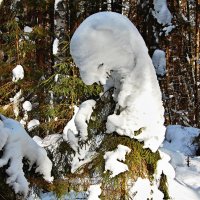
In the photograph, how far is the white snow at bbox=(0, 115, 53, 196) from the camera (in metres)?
2.20

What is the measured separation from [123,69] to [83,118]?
0.43 meters

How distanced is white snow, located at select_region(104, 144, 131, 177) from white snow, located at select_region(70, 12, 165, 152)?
0.13 m

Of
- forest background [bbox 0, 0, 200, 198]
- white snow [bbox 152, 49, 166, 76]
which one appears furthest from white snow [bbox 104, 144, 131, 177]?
white snow [bbox 152, 49, 166, 76]

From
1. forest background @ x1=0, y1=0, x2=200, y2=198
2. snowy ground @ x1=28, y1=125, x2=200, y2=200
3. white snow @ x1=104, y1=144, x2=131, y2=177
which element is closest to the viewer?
white snow @ x1=104, y1=144, x2=131, y2=177

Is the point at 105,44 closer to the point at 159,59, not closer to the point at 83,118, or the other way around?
the point at 83,118

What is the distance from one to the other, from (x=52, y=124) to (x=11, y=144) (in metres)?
2.53

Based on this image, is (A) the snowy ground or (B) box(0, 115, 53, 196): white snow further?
(A) the snowy ground

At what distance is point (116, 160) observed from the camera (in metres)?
2.43

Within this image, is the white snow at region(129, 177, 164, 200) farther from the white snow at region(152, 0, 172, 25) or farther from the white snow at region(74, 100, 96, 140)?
the white snow at region(152, 0, 172, 25)

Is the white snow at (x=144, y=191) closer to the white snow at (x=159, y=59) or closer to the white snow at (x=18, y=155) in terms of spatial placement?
the white snow at (x=18, y=155)

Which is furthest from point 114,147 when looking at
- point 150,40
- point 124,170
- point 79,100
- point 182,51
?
point 182,51

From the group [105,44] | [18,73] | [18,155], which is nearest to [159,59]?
[18,73]

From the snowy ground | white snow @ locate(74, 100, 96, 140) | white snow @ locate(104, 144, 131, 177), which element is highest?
white snow @ locate(74, 100, 96, 140)

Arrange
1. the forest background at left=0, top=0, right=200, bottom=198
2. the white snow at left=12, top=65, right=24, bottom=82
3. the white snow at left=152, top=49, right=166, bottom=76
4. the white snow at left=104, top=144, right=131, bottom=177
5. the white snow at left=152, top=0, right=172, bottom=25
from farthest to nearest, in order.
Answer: the white snow at left=152, top=0, right=172, bottom=25 → the white snow at left=152, top=49, right=166, bottom=76 → the white snow at left=12, top=65, right=24, bottom=82 → the forest background at left=0, top=0, right=200, bottom=198 → the white snow at left=104, top=144, right=131, bottom=177
